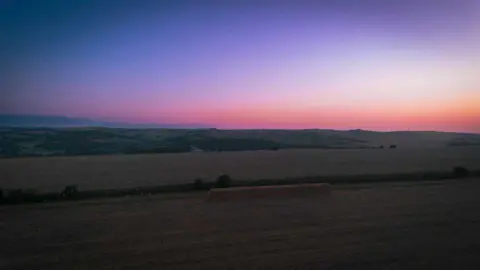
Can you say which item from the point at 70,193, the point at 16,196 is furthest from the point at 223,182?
the point at 16,196

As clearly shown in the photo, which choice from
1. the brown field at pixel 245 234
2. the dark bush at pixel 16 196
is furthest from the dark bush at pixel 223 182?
the dark bush at pixel 16 196

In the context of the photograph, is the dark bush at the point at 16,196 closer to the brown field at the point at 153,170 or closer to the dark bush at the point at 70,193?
the dark bush at the point at 70,193

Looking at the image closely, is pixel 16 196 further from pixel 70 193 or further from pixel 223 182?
pixel 223 182

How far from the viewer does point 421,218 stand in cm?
1277

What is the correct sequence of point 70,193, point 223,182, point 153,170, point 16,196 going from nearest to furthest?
1. point 16,196
2. point 70,193
3. point 223,182
4. point 153,170

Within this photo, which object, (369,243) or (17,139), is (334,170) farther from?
(17,139)

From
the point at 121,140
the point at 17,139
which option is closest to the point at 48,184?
the point at 17,139

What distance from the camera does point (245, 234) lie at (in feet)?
35.4

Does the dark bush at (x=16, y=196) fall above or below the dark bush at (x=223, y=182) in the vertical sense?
below

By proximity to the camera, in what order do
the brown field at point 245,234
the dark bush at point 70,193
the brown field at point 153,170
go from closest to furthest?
the brown field at point 245,234, the dark bush at point 70,193, the brown field at point 153,170

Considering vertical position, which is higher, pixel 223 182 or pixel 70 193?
pixel 223 182

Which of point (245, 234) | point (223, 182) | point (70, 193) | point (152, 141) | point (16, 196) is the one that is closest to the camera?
point (245, 234)

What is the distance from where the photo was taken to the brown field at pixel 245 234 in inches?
340

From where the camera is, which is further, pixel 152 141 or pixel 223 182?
pixel 152 141
